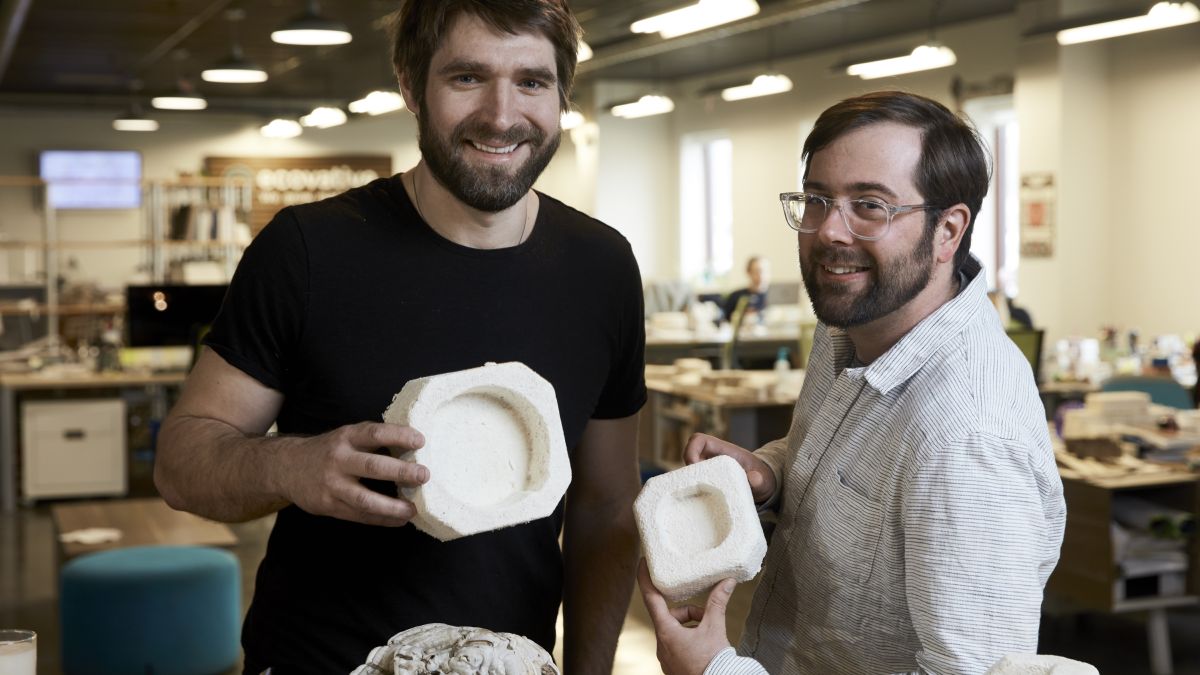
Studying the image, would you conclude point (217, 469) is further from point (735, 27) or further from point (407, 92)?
point (735, 27)

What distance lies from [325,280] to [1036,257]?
10.7 metres

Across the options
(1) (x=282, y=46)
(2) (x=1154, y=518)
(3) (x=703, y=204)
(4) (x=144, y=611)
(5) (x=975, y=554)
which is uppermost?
(1) (x=282, y=46)

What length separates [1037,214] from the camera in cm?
1149

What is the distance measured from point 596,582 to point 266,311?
69cm

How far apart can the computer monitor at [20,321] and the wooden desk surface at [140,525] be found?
951 cm

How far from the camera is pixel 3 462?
902 centimetres

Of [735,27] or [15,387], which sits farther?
[735,27]

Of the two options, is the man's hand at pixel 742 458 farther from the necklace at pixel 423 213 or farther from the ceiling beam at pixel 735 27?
the ceiling beam at pixel 735 27

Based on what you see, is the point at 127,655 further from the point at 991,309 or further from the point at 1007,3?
the point at 1007,3

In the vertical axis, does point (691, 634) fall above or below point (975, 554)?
below

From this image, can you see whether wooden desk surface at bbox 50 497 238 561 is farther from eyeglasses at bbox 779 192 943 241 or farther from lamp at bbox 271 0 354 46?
eyeglasses at bbox 779 192 943 241

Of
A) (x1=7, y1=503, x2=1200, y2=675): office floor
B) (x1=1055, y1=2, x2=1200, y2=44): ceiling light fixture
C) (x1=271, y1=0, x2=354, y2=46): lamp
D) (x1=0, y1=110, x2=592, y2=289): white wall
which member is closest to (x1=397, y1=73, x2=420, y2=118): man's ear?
(x1=7, y1=503, x2=1200, y2=675): office floor

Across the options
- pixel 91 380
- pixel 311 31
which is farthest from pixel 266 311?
pixel 91 380

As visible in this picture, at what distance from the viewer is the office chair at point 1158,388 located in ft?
22.2
